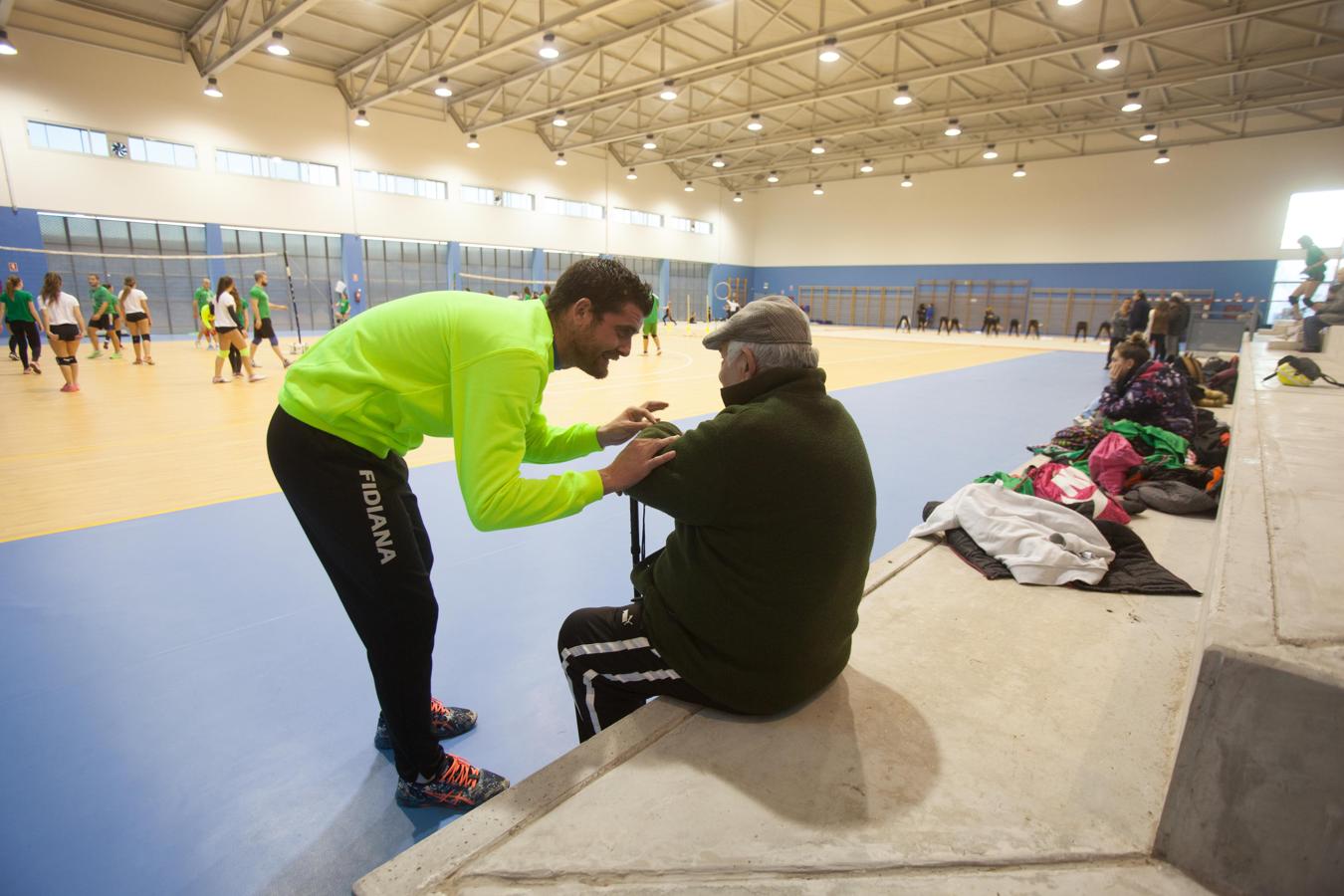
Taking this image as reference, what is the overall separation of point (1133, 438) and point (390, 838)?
582 cm

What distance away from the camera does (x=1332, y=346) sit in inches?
371

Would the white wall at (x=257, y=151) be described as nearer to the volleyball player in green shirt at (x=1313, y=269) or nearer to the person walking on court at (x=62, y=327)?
the person walking on court at (x=62, y=327)

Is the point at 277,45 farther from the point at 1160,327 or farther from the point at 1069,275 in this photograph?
the point at 1069,275

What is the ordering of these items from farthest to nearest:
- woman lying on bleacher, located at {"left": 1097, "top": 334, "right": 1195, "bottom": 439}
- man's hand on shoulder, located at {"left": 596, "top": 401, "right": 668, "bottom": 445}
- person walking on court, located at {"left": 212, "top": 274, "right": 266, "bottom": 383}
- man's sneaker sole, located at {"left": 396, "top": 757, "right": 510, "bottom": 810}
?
person walking on court, located at {"left": 212, "top": 274, "right": 266, "bottom": 383} → woman lying on bleacher, located at {"left": 1097, "top": 334, "right": 1195, "bottom": 439} → man's hand on shoulder, located at {"left": 596, "top": 401, "right": 668, "bottom": 445} → man's sneaker sole, located at {"left": 396, "top": 757, "right": 510, "bottom": 810}

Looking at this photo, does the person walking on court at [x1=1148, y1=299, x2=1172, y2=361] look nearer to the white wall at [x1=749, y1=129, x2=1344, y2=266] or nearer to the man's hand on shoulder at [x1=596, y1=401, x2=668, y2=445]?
the man's hand on shoulder at [x1=596, y1=401, x2=668, y2=445]

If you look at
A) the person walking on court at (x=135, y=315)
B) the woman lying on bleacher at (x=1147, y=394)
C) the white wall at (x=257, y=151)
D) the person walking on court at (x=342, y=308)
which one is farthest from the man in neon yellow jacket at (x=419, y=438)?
the white wall at (x=257, y=151)

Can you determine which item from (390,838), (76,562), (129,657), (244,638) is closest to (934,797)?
(390,838)

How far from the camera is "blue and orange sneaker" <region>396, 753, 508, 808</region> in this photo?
7.04 feet

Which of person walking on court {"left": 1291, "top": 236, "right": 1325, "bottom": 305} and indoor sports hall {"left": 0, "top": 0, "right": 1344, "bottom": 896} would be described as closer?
indoor sports hall {"left": 0, "top": 0, "right": 1344, "bottom": 896}

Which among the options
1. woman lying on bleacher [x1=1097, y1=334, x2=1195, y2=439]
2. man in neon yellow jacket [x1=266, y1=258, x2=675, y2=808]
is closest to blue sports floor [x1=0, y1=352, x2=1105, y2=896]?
man in neon yellow jacket [x1=266, y1=258, x2=675, y2=808]

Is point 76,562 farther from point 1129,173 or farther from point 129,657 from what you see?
point 1129,173

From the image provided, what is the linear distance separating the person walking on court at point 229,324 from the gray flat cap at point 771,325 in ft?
35.1

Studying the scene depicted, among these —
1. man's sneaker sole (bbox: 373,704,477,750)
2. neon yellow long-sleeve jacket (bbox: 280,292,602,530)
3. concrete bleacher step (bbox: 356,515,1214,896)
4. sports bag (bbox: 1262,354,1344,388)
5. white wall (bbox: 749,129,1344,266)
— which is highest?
white wall (bbox: 749,129,1344,266)

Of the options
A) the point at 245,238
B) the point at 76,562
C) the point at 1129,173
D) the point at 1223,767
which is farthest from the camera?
the point at 1129,173
